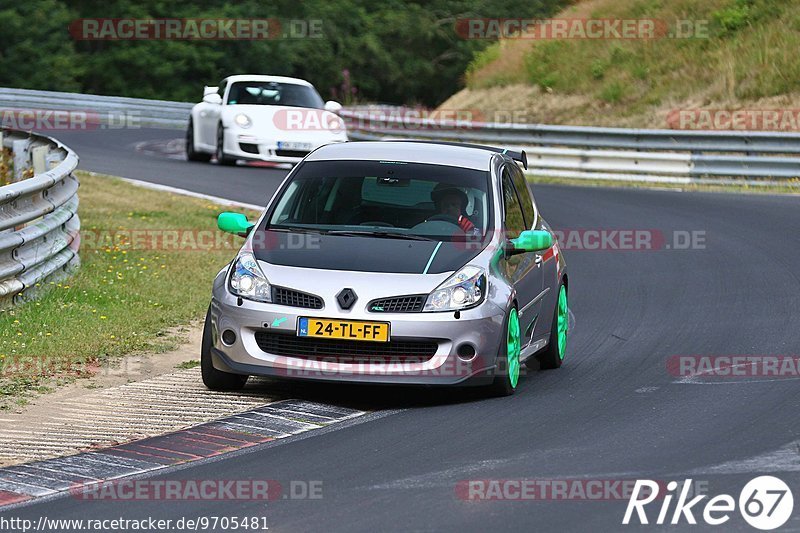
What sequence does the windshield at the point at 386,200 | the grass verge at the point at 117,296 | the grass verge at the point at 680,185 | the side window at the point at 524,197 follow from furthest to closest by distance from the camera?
the grass verge at the point at 680,185
the side window at the point at 524,197
the grass verge at the point at 117,296
the windshield at the point at 386,200

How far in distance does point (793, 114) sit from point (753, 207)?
8.36 metres

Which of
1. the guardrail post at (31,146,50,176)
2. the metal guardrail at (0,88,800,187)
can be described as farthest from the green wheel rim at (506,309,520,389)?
the metal guardrail at (0,88,800,187)

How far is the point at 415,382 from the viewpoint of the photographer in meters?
8.80

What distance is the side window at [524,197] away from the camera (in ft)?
35.3

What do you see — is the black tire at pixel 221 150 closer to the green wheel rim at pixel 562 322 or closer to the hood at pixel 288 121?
the hood at pixel 288 121

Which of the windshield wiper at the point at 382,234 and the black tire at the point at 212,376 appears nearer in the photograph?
the black tire at the point at 212,376

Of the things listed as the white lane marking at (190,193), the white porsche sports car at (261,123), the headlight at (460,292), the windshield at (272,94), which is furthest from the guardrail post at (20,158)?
the headlight at (460,292)

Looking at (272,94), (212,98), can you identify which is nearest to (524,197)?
(212,98)

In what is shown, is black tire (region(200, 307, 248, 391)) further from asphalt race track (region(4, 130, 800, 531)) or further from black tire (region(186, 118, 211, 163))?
black tire (region(186, 118, 211, 163))

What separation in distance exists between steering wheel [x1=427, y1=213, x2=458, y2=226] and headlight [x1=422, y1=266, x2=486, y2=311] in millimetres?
693

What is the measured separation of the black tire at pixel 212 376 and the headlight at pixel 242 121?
642 inches

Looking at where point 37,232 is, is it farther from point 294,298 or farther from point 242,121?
point 242,121

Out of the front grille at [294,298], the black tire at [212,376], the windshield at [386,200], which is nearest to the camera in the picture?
the front grille at [294,298]

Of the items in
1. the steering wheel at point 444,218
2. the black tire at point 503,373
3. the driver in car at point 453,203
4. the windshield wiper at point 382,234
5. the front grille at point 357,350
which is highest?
the driver in car at point 453,203
